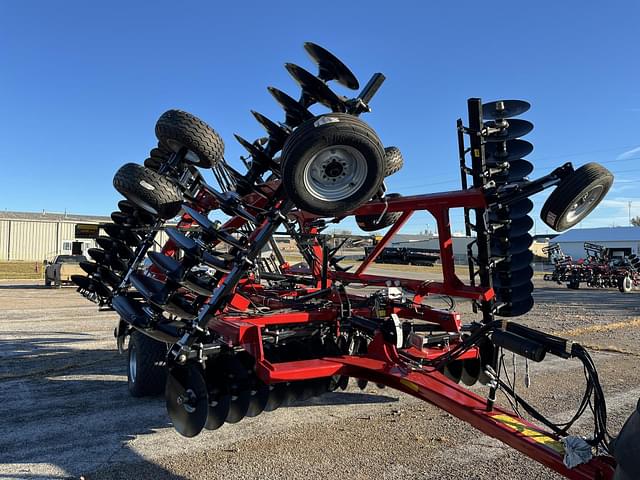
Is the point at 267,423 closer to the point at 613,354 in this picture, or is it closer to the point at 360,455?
A: the point at 360,455

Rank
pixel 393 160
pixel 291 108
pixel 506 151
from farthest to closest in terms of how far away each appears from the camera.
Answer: pixel 393 160, pixel 506 151, pixel 291 108

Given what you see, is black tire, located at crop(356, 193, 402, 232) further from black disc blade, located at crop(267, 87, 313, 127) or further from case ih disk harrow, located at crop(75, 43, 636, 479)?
black disc blade, located at crop(267, 87, 313, 127)

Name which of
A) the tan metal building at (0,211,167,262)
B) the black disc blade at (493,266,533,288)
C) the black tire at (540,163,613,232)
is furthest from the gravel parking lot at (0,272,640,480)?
the tan metal building at (0,211,167,262)

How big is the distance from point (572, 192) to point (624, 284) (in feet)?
76.9

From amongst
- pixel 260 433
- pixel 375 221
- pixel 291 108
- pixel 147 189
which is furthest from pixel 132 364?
pixel 291 108

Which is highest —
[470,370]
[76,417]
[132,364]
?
[470,370]

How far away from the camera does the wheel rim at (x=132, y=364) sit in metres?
5.30

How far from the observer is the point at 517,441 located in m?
2.71

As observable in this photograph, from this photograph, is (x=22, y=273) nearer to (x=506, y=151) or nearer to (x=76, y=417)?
(x=76, y=417)

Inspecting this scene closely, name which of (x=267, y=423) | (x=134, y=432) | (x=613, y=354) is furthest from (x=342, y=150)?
(x=613, y=354)

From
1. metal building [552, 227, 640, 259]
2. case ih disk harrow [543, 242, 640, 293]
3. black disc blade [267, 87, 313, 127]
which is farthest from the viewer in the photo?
metal building [552, 227, 640, 259]

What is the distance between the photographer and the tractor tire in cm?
2386

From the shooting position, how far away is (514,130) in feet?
15.9

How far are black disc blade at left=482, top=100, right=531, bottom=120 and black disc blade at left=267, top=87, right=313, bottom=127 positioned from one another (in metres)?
2.03
